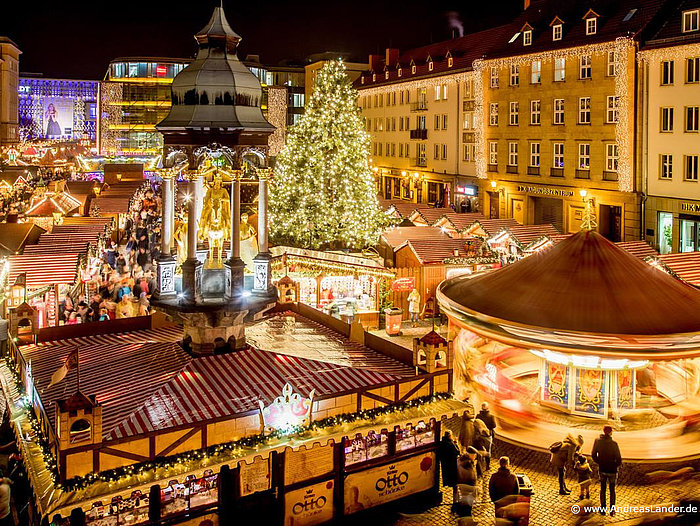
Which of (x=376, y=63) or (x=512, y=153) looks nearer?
(x=512, y=153)

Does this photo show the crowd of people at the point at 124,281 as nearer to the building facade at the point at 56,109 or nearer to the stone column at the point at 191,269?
the stone column at the point at 191,269

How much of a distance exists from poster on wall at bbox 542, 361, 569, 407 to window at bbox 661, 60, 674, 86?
22.6 metres

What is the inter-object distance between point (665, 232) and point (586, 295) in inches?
939

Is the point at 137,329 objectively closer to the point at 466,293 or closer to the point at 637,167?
the point at 466,293

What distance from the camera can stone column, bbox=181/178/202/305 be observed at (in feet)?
38.1

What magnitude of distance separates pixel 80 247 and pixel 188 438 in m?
13.7

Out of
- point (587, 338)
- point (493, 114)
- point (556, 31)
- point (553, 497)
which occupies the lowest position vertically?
point (553, 497)

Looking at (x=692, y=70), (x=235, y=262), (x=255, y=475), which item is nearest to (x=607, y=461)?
(x=255, y=475)

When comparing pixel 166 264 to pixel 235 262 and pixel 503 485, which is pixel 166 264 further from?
pixel 503 485

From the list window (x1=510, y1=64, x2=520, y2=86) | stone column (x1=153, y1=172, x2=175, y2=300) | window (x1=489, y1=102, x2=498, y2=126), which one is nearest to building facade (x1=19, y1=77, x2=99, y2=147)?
window (x1=489, y1=102, x2=498, y2=126)

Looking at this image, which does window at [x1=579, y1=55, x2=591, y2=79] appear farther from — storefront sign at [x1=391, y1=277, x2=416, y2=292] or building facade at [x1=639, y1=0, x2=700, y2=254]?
storefront sign at [x1=391, y1=277, x2=416, y2=292]

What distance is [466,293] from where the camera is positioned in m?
12.9

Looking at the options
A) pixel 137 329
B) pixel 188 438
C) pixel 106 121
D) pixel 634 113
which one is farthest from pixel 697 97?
pixel 106 121

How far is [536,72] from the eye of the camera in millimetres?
40688
